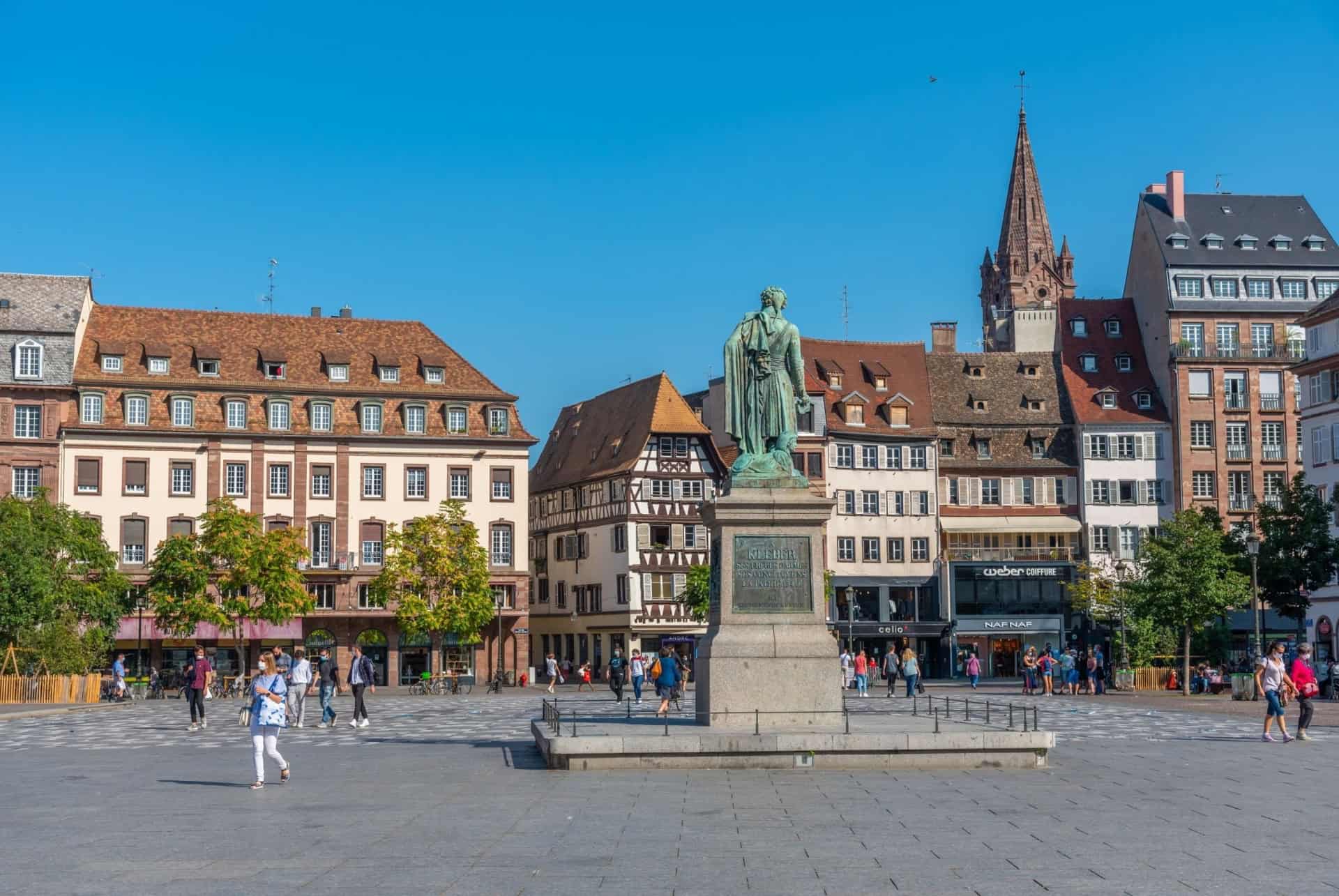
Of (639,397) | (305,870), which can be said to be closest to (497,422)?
(639,397)

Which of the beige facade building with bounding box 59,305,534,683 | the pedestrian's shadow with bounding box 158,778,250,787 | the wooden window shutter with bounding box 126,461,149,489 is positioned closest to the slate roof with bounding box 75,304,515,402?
the beige facade building with bounding box 59,305,534,683

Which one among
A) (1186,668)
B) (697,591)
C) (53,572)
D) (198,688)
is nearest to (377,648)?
(697,591)

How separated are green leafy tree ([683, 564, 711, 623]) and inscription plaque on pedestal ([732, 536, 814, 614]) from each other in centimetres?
5147

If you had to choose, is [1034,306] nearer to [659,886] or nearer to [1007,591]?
[1007,591]

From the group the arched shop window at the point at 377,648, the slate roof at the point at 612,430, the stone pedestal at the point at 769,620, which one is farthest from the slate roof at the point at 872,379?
the stone pedestal at the point at 769,620

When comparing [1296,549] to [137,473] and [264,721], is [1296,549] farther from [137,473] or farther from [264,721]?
[264,721]

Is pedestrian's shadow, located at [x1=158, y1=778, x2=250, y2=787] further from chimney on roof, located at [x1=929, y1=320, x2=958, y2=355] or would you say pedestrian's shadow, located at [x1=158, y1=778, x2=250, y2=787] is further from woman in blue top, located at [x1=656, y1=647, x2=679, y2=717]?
chimney on roof, located at [x1=929, y1=320, x2=958, y2=355]

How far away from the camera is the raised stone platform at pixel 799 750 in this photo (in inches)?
889

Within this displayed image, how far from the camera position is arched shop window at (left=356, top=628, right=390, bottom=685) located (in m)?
75.3

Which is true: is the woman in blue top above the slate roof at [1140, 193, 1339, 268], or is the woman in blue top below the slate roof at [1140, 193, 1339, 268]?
below

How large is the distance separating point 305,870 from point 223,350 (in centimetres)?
6614

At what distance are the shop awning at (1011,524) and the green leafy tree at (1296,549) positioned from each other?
19.1m

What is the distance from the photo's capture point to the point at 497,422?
3125 inches

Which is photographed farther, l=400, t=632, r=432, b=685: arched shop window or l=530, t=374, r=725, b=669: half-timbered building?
l=530, t=374, r=725, b=669: half-timbered building
